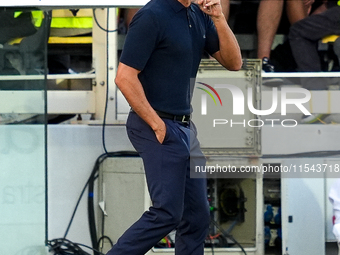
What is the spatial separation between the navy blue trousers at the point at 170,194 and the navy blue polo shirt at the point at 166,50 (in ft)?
0.44

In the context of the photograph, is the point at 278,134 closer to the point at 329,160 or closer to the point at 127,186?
the point at 329,160

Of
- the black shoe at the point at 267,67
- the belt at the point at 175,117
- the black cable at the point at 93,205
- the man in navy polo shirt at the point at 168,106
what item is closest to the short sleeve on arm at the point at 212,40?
the man in navy polo shirt at the point at 168,106

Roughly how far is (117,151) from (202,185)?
1.66 m

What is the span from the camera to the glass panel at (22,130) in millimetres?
3500

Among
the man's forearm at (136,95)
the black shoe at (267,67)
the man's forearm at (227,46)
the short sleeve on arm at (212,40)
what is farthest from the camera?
the black shoe at (267,67)

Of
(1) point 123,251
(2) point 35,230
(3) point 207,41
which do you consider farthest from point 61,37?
(1) point 123,251

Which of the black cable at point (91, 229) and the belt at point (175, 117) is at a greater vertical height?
the belt at point (175, 117)

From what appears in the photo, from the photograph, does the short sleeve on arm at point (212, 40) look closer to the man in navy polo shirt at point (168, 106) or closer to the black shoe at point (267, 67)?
the man in navy polo shirt at point (168, 106)

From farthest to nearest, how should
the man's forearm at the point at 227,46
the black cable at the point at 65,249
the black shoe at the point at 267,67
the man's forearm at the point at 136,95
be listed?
the black shoe at the point at 267,67
the black cable at the point at 65,249
the man's forearm at the point at 227,46
the man's forearm at the point at 136,95

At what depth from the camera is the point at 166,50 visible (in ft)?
9.41

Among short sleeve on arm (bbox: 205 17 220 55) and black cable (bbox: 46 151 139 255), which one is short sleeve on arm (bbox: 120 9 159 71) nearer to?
short sleeve on arm (bbox: 205 17 220 55)

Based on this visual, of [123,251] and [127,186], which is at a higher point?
[127,186]

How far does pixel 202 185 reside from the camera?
9.96ft

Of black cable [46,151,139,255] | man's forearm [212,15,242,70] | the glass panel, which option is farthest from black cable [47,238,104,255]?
man's forearm [212,15,242,70]
